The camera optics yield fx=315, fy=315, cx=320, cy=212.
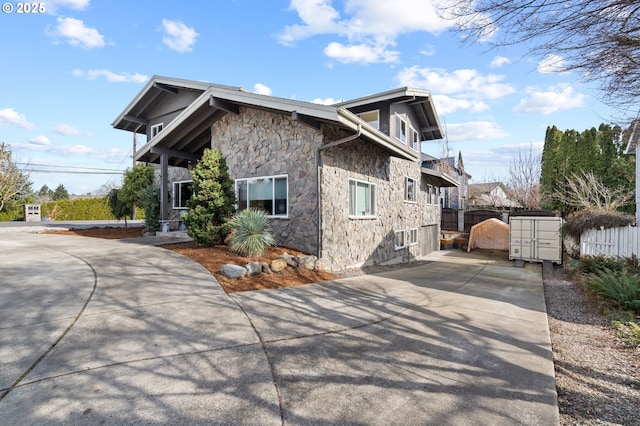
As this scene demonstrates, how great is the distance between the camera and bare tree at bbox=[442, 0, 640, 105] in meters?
3.50

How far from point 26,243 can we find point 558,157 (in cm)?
2832

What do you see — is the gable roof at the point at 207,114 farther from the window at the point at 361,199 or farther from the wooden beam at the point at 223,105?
the window at the point at 361,199

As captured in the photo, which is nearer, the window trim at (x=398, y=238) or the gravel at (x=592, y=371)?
A: the gravel at (x=592, y=371)

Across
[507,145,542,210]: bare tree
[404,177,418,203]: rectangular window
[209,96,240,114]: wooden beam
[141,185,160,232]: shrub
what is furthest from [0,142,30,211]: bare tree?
[507,145,542,210]: bare tree

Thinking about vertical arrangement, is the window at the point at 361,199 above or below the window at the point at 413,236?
above

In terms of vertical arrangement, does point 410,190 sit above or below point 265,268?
above

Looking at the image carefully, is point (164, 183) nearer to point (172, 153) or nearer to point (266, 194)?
point (172, 153)

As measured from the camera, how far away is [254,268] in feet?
22.6

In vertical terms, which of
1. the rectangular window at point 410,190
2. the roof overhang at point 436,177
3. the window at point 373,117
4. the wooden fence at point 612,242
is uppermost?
the window at point 373,117

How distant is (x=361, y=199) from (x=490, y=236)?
11.0 meters

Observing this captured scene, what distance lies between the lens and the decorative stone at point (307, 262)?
7936mm

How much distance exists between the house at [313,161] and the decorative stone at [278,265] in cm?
132

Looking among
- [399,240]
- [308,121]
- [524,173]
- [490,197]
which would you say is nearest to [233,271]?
[308,121]

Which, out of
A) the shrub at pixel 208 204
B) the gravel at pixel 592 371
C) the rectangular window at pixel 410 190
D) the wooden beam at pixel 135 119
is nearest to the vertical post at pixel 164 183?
the shrub at pixel 208 204
